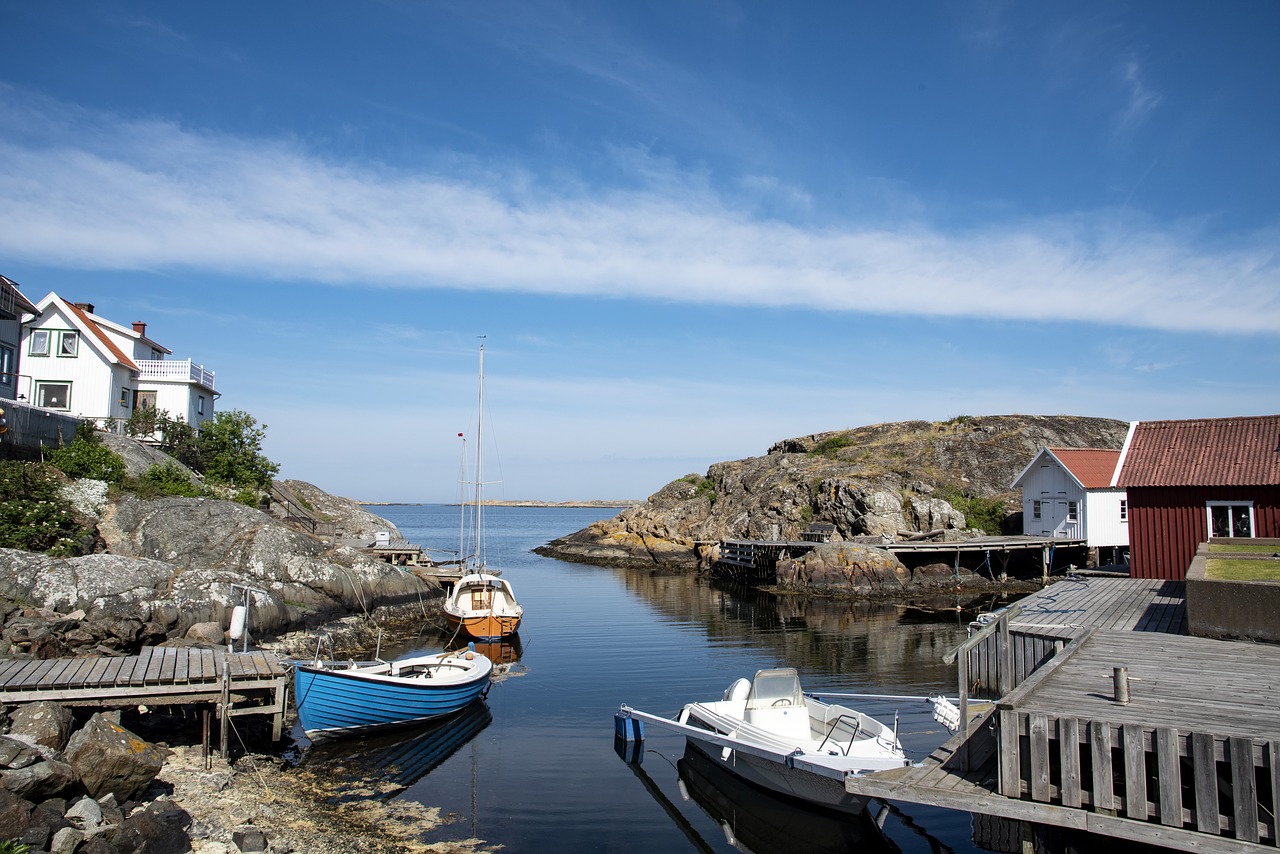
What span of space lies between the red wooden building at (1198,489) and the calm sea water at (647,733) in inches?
306

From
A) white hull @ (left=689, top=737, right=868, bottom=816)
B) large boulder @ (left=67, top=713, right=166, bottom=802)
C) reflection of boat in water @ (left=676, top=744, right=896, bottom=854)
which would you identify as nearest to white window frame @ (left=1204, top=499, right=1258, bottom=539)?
reflection of boat in water @ (left=676, top=744, right=896, bottom=854)

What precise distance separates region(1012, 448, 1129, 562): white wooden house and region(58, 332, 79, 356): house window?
171 ft

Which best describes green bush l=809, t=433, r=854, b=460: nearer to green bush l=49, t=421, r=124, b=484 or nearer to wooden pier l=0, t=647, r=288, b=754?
green bush l=49, t=421, r=124, b=484

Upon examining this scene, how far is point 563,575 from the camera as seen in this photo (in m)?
57.7

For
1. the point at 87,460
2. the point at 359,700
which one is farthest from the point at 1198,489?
the point at 87,460

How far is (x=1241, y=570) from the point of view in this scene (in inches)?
632

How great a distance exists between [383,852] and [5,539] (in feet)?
61.9

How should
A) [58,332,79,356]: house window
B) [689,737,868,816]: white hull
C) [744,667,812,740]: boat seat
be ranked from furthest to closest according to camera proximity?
1. [58,332,79,356]: house window
2. [744,667,812,740]: boat seat
3. [689,737,868,816]: white hull

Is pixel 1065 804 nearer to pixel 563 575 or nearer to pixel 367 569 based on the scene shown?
pixel 367 569

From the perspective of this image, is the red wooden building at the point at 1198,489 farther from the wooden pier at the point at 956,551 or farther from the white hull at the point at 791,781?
the wooden pier at the point at 956,551

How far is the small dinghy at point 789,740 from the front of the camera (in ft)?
40.9

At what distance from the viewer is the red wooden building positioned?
24.7 meters

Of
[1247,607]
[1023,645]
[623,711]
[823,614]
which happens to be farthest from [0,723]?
[823,614]

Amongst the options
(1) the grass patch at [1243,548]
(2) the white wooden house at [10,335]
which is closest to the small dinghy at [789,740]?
(1) the grass patch at [1243,548]
